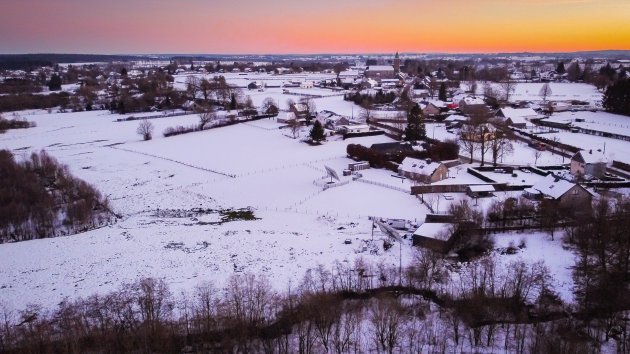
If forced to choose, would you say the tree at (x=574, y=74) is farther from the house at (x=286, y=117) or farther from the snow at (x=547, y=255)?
the snow at (x=547, y=255)

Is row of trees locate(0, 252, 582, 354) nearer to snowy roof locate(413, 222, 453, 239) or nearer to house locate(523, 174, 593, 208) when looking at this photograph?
snowy roof locate(413, 222, 453, 239)

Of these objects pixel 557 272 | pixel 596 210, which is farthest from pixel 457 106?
pixel 557 272

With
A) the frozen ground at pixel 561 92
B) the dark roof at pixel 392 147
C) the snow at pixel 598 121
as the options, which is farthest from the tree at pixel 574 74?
the dark roof at pixel 392 147

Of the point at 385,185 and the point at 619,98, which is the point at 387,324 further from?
the point at 619,98

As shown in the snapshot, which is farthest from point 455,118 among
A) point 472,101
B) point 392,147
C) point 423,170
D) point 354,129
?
point 423,170

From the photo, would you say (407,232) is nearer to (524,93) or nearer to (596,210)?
(596,210)
